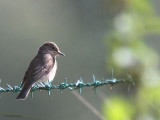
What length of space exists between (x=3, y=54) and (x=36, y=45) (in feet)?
4.07

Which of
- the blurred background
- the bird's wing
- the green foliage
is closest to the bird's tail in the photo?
the bird's wing

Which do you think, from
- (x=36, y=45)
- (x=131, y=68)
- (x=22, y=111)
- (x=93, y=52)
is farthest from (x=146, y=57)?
(x=36, y=45)

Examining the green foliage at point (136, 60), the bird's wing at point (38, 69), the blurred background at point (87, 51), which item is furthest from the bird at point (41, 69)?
the green foliage at point (136, 60)

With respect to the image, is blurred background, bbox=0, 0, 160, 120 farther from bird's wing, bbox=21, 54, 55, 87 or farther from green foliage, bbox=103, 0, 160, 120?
bird's wing, bbox=21, 54, 55, 87

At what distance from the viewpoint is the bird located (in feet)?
21.8

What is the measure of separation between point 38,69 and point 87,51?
30.8ft

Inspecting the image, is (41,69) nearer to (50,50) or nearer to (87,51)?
(50,50)

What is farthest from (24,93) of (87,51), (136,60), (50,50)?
(87,51)

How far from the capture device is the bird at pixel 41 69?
6634 millimetres

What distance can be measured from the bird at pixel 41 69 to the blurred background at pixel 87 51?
0.52 metres

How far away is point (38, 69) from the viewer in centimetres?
721

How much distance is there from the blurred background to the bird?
517 millimetres

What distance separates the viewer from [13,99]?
1330 cm

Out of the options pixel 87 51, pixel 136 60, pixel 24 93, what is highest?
pixel 87 51
